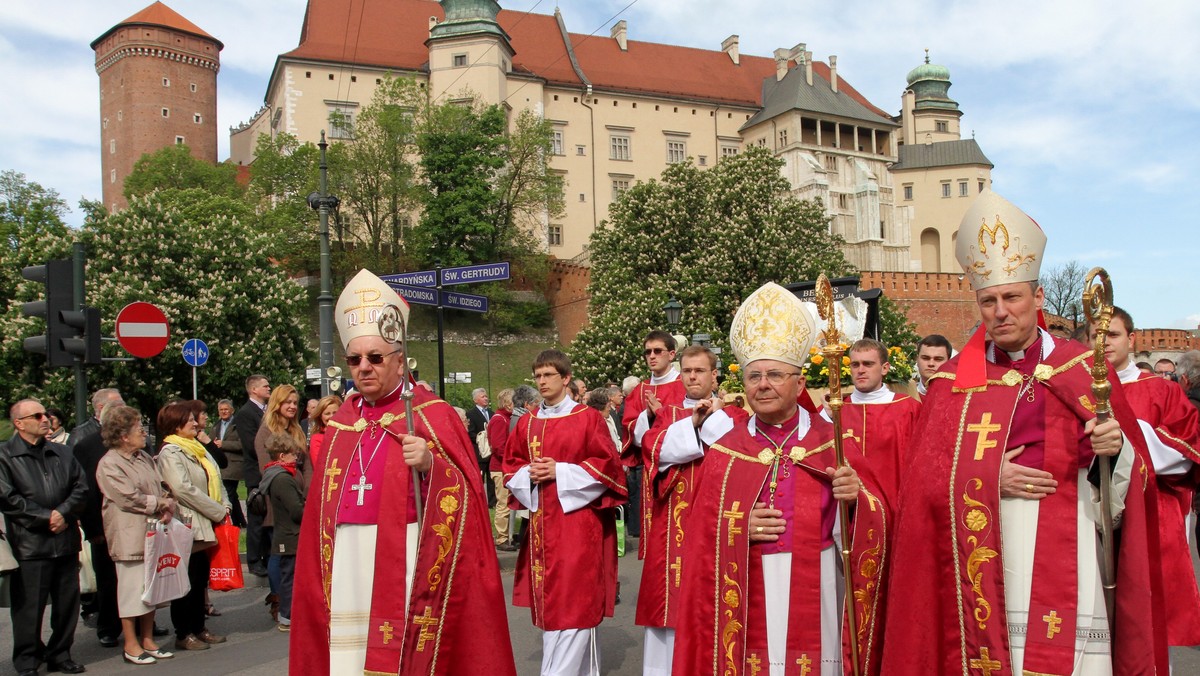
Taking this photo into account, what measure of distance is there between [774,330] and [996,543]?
51.0 inches

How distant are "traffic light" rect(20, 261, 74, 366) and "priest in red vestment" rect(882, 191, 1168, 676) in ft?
28.3

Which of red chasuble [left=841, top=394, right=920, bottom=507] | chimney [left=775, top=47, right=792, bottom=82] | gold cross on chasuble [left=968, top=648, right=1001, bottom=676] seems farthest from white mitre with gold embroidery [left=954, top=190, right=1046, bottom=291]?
chimney [left=775, top=47, right=792, bottom=82]

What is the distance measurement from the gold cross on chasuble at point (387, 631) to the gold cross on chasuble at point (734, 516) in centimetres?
157

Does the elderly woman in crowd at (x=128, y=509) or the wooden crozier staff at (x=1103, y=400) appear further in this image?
the elderly woman in crowd at (x=128, y=509)

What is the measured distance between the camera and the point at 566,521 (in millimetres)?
6711

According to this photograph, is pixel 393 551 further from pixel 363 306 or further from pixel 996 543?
pixel 996 543

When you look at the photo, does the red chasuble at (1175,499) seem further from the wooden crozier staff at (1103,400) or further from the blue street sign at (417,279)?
the blue street sign at (417,279)

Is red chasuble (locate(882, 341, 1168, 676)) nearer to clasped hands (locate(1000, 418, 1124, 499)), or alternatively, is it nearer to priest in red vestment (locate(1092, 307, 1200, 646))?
clasped hands (locate(1000, 418, 1124, 499))

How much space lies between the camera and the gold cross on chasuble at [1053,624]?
153 inches

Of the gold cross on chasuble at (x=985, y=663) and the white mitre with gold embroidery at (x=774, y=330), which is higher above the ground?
the white mitre with gold embroidery at (x=774, y=330)

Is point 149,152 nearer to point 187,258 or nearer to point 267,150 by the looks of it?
point 267,150

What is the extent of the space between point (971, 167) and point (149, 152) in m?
60.9

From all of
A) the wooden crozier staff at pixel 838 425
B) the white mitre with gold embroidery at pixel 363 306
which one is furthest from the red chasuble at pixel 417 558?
the wooden crozier staff at pixel 838 425

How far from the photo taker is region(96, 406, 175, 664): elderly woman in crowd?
8.23 meters
